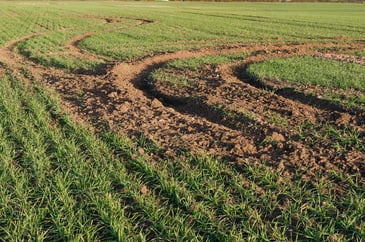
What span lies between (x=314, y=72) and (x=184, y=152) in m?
7.79

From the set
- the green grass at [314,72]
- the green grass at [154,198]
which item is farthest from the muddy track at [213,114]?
the green grass at [314,72]

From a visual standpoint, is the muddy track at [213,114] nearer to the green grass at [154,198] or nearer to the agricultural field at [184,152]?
the agricultural field at [184,152]

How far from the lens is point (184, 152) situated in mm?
7070

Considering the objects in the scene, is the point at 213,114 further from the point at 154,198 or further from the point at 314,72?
the point at 314,72

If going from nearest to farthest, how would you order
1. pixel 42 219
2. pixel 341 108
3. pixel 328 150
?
pixel 42 219 → pixel 328 150 → pixel 341 108

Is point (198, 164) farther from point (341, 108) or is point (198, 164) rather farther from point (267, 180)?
point (341, 108)

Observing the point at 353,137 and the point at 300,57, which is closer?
the point at 353,137

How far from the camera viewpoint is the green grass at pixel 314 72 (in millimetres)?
11633

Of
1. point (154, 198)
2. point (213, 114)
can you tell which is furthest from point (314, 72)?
point (154, 198)

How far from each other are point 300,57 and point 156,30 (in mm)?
13464

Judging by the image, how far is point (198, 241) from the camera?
4.56m

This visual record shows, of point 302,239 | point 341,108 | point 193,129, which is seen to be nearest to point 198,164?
point 193,129

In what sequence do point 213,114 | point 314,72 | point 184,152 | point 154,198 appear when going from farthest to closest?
point 314,72 < point 213,114 < point 184,152 < point 154,198

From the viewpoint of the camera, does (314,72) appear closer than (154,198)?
No
